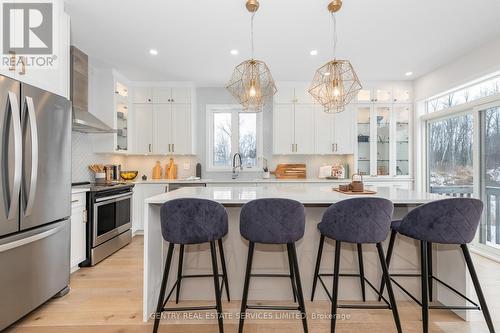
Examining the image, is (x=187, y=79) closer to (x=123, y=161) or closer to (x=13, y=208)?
(x=123, y=161)

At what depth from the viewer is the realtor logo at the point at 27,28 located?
2.08 metres

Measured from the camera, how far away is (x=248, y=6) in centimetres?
218

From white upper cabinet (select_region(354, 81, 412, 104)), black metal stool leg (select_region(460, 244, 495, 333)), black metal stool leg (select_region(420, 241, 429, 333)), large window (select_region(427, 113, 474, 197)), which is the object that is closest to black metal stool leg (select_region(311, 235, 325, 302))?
black metal stool leg (select_region(420, 241, 429, 333))

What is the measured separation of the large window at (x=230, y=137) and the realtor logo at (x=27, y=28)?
9.01 feet

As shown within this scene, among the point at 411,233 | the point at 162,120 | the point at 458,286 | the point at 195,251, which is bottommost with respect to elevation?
the point at 458,286

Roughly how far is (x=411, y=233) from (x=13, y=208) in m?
2.83

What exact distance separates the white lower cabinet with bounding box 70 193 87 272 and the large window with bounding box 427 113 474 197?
523cm

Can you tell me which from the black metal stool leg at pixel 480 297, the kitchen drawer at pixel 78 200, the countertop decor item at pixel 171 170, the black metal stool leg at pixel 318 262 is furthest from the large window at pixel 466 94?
the kitchen drawer at pixel 78 200

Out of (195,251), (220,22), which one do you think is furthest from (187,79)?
(195,251)

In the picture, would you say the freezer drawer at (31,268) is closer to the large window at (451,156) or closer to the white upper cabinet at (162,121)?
the white upper cabinet at (162,121)

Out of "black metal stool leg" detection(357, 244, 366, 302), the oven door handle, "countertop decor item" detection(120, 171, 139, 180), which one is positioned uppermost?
"countertop decor item" detection(120, 171, 139, 180)

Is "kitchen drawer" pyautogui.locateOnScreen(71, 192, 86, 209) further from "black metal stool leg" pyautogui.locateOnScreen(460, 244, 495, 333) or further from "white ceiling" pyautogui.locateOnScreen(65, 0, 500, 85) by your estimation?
"black metal stool leg" pyautogui.locateOnScreen(460, 244, 495, 333)

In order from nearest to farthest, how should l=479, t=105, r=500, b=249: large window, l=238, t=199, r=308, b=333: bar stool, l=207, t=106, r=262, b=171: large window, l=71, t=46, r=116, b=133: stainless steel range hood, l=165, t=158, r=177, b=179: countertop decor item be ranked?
l=238, t=199, r=308, b=333: bar stool < l=71, t=46, r=116, b=133: stainless steel range hood < l=479, t=105, r=500, b=249: large window < l=165, t=158, r=177, b=179: countertop decor item < l=207, t=106, r=262, b=171: large window

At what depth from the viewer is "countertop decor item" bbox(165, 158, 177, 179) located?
4.71 m
